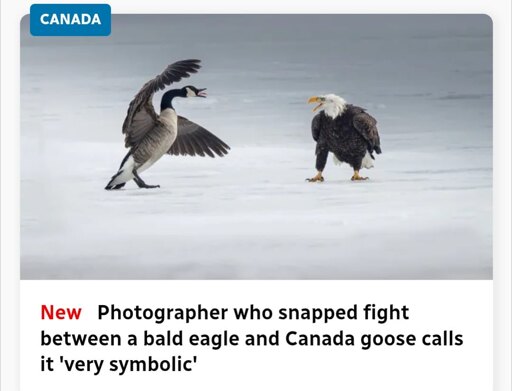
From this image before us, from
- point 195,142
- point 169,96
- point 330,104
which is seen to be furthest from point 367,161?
point 169,96

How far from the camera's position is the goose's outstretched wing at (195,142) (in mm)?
4059

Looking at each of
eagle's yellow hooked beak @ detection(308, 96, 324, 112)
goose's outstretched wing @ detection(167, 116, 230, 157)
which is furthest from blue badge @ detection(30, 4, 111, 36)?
eagle's yellow hooked beak @ detection(308, 96, 324, 112)

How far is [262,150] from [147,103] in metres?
0.52

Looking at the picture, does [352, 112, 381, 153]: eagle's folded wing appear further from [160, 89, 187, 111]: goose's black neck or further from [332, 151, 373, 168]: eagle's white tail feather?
[160, 89, 187, 111]: goose's black neck

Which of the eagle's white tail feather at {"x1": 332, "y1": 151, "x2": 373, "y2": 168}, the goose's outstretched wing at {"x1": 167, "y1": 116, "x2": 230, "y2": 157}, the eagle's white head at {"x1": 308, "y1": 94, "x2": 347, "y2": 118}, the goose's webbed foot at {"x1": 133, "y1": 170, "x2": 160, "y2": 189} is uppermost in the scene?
the eagle's white head at {"x1": 308, "y1": 94, "x2": 347, "y2": 118}

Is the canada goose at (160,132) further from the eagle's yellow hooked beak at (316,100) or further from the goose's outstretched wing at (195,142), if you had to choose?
the eagle's yellow hooked beak at (316,100)

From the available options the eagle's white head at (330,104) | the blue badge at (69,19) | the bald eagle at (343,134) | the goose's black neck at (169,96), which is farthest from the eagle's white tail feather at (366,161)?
the blue badge at (69,19)

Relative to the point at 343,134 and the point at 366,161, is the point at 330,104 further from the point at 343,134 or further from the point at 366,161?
the point at 366,161

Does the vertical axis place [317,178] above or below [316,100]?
below

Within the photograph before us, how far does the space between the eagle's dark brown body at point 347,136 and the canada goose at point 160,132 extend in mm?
402

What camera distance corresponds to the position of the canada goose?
13.3 feet

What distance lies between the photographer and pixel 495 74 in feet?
13.0

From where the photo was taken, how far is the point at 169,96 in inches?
160

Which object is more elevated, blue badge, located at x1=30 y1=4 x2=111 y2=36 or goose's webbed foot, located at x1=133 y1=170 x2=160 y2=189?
blue badge, located at x1=30 y1=4 x2=111 y2=36
